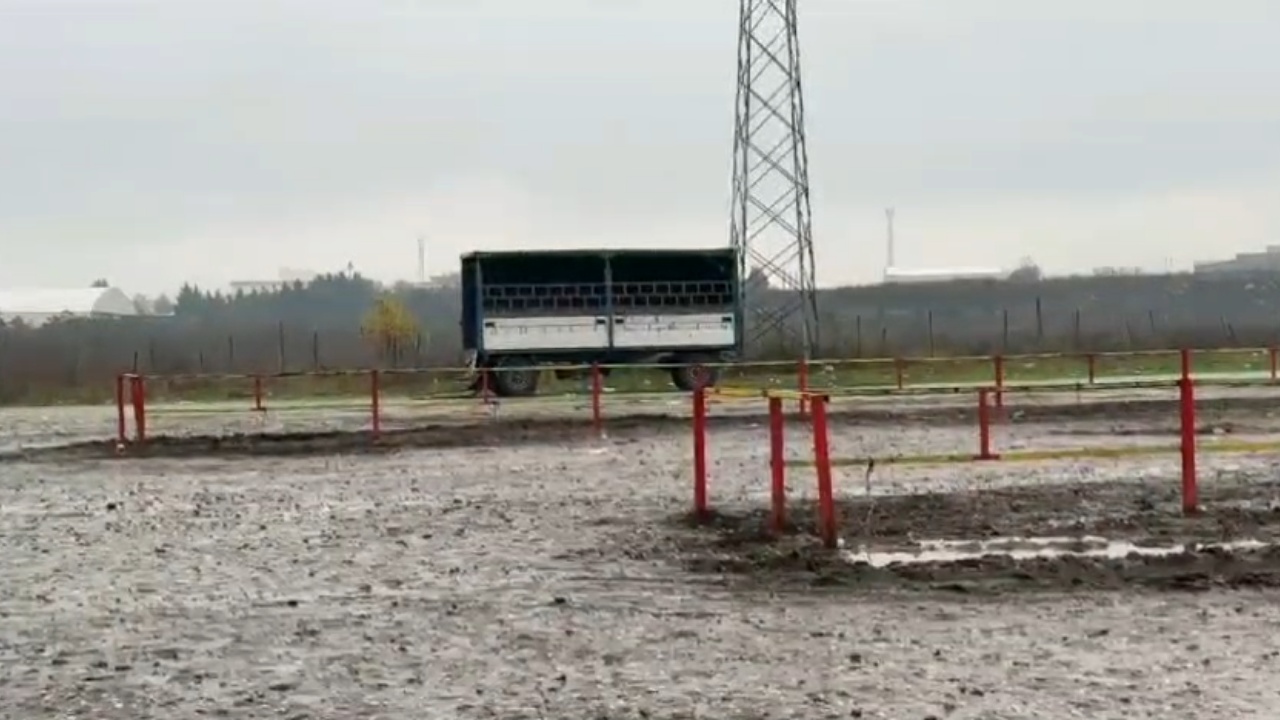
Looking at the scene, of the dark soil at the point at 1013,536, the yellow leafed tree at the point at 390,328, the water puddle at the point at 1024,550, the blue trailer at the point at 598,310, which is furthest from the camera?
the yellow leafed tree at the point at 390,328

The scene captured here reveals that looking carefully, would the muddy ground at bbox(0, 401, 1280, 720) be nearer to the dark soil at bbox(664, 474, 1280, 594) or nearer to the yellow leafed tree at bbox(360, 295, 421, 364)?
the dark soil at bbox(664, 474, 1280, 594)

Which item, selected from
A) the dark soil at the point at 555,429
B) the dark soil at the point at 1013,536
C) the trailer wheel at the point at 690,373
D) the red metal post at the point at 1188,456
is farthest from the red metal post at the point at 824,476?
the trailer wheel at the point at 690,373

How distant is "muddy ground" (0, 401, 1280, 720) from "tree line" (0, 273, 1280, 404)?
3223 centimetres

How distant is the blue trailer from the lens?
41656mm

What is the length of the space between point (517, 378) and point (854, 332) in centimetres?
1994

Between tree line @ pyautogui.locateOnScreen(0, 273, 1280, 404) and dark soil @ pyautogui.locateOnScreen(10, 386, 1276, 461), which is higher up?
tree line @ pyautogui.locateOnScreen(0, 273, 1280, 404)

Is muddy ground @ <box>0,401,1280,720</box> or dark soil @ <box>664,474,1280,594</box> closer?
muddy ground @ <box>0,401,1280,720</box>

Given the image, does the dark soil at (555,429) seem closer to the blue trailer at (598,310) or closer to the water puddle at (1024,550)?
the blue trailer at (598,310)

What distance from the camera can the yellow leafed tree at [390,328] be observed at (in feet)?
197

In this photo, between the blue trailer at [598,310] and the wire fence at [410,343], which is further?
the wire fence at [410,343]

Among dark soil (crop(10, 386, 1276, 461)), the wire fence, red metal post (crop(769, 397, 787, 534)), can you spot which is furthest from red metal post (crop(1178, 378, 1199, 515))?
the wire fence

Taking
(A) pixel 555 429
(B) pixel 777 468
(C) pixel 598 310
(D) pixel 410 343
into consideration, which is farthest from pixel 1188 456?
(D) pixel 410 343

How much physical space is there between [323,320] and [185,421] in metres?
71.3

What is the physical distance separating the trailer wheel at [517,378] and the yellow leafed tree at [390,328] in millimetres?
17022
